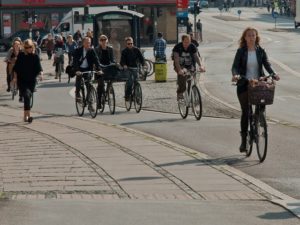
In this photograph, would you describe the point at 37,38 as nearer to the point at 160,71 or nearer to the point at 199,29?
the point at 199,29

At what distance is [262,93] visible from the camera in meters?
12.5

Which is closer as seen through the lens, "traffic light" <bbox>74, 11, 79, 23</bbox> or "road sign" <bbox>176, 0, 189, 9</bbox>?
"traffic light" <bbox>74, 11, 79, 23</bbox>

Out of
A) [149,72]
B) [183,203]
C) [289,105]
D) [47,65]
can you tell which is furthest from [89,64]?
[47,65]

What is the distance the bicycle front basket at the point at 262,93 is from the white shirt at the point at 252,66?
0.56 meters

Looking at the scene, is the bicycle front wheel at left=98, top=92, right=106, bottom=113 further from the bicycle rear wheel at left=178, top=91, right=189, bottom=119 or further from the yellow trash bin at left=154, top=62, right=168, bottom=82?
the yellow trash bin at left=154, top=62, right=168, bottom=82

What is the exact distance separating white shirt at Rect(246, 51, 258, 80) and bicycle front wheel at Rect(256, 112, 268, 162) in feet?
1.98

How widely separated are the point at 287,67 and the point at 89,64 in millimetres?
22777

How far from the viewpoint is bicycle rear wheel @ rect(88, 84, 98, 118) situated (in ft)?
64.7

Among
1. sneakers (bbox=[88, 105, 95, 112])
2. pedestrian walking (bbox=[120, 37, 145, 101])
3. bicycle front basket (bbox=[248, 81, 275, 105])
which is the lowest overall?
sneakers (bbox=[88, 105, 95, 112])

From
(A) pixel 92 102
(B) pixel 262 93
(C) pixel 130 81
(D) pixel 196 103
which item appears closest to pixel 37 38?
(C) pixel 130 81

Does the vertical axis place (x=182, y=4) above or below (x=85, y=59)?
above

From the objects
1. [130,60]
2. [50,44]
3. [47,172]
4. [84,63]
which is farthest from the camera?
[50,44]

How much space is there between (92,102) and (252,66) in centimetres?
730

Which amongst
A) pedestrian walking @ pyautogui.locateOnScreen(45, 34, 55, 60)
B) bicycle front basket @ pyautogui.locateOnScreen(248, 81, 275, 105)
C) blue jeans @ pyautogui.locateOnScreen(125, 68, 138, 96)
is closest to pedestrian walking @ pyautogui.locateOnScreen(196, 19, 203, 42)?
pedestrian walking @ pyautogui.locateOnScreen(45, 34, 55, 60)
